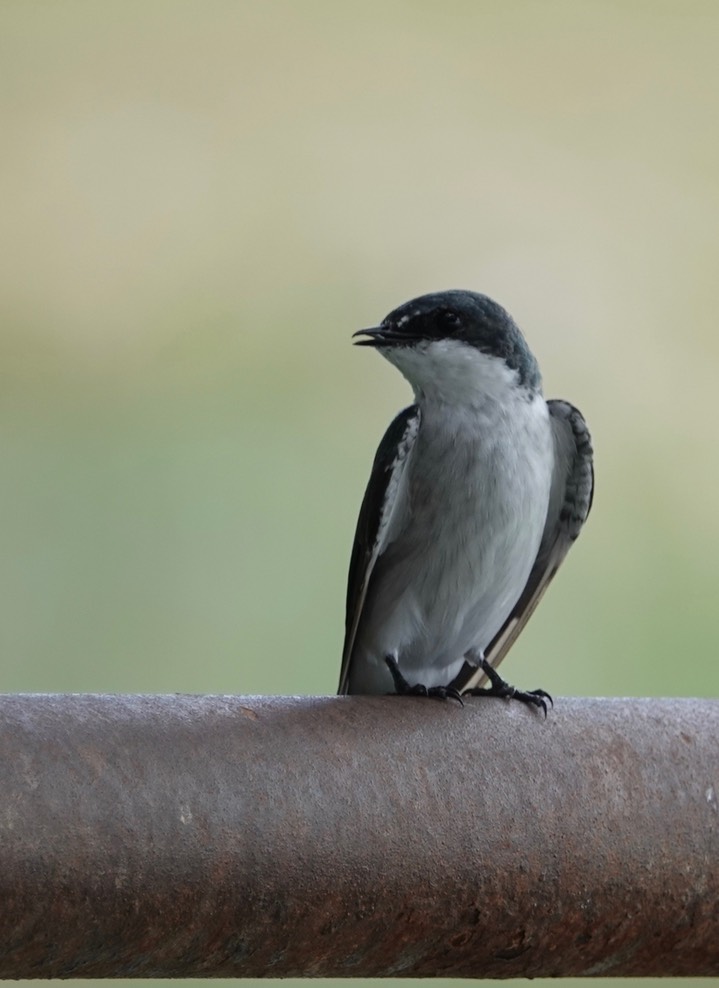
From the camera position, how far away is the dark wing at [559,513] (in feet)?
5.99

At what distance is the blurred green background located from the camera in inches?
112

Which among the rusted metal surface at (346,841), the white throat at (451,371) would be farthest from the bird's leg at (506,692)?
the white throat at (451,371)

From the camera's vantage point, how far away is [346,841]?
40.9 inches

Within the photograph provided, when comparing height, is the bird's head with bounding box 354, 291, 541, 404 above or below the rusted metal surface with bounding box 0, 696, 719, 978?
above

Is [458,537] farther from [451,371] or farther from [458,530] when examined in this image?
[451,371]

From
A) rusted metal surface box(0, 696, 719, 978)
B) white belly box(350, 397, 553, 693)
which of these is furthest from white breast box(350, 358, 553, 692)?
rusted metal surface box(0, 696, 719, 978)

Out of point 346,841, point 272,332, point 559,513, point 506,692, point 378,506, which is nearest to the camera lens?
point 346,841

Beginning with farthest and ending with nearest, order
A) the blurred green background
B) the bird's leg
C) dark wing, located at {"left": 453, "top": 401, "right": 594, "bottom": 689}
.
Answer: the blurred green background → dark wing, located at {"left": 453, "top": 401, "right": 594, "bottom": 689} → the bird's leg

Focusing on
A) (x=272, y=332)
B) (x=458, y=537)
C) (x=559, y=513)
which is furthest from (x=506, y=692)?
(x=272, y=332)

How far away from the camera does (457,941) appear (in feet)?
3.56

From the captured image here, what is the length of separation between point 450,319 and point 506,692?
1.54 ft

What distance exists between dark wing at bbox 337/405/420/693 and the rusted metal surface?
0.50 metres

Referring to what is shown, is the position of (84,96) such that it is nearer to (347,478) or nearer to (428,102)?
(428,102)

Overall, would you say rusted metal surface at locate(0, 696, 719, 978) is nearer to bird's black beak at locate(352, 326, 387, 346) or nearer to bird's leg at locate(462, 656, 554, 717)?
bird's leg at locate(462, 656, 554, 717)
